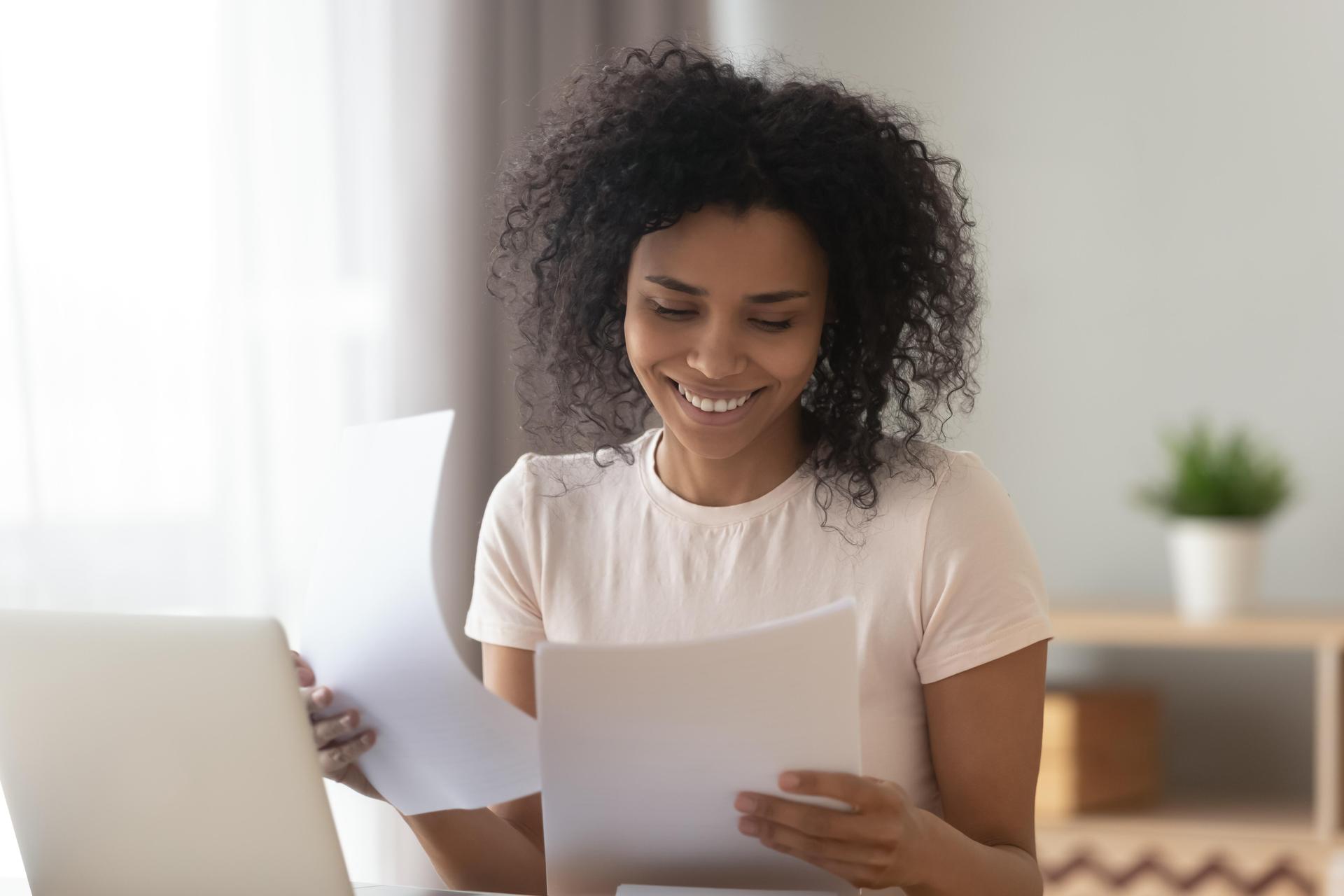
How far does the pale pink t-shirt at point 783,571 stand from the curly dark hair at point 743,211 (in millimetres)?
38

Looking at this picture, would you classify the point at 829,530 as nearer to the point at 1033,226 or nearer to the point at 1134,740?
the point at 1134,740

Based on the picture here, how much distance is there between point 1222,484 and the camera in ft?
8.27

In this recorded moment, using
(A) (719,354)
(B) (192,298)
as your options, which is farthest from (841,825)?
(B) (192,298)

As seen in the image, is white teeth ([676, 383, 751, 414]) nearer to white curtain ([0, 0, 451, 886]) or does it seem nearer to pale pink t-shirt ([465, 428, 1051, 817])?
pale pink t-shirt ([465, 428, 1051, 817])

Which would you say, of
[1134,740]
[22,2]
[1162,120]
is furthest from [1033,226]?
[22,2]

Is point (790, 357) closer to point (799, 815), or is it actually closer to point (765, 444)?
point (765, 444)

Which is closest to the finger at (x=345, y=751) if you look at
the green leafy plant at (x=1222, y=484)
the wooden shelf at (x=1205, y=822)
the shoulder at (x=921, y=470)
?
the shoulder at (x=921, y=470)

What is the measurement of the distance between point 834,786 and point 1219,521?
187cm

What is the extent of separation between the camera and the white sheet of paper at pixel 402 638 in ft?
2.91

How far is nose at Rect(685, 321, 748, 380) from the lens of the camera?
115 cm

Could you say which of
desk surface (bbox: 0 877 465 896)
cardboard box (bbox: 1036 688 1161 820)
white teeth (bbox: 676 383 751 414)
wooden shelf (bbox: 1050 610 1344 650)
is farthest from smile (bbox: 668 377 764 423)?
cardboard box (bbox: 1036 688 1161 820)

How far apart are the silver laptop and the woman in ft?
0.60

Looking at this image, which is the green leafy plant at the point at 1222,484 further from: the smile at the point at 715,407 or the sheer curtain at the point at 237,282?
the smile at the point at 715,407

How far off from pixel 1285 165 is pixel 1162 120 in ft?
0.85
